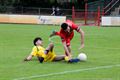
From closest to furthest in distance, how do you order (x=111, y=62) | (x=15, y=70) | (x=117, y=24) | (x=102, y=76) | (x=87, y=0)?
1. (x=102, y=76)
2. (x=15, y=70)
3. (x=111, y=62)
4. (x=117, y=24)
5. (x=87, y=0)

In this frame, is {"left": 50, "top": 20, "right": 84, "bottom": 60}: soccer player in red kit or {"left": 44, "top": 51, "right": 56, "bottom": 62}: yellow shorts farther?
{"left": 44, "top": 51, "right": 56, "bottom": 62}: yellow shorts

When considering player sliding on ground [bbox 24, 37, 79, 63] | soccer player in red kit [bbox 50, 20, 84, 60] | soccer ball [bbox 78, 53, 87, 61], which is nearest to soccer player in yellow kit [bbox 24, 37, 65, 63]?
player sliding on ground [bbox 24, 37, 79, 63]

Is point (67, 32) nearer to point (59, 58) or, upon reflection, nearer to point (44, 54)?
point (59, 58)

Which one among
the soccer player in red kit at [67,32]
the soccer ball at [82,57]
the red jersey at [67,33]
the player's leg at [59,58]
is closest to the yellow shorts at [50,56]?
the player's leg at [59,58]

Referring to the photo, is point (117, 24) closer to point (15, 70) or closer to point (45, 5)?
point (45, 5)

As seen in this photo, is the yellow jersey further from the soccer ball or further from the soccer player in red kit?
the soccer ball

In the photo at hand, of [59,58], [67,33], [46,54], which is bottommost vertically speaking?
[59,58]

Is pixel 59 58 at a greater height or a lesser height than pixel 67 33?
lesser

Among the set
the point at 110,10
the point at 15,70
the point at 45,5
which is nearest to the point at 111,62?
the point at 15,70

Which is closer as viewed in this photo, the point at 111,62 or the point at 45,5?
the point at 111,62

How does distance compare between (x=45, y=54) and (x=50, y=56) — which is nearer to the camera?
(x=45, y=54)

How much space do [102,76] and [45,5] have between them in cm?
5750

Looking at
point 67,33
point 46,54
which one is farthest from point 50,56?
point 67,33

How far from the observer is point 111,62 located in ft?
49.7
